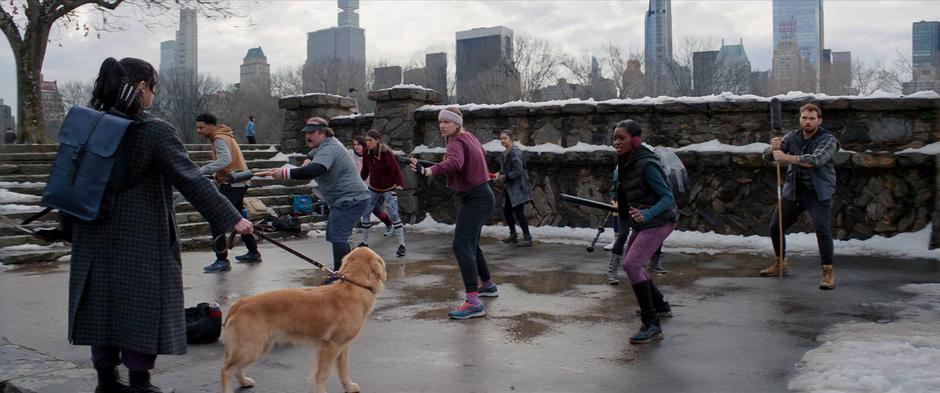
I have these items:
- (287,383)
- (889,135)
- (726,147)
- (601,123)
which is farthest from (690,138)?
(287,383)

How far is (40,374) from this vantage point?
195 inches

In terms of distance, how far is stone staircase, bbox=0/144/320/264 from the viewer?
1084 cm

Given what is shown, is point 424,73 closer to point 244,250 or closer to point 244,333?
point 244,250

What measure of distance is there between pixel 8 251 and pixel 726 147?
1029 centimetres

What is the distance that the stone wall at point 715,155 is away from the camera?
11.2 meters

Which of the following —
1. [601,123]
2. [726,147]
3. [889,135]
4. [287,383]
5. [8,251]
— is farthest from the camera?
[601,123]

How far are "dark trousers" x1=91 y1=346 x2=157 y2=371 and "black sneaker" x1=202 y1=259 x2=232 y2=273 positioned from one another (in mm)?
5518

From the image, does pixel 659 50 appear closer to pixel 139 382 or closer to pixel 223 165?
pixel 223 165

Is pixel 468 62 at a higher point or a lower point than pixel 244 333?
higher

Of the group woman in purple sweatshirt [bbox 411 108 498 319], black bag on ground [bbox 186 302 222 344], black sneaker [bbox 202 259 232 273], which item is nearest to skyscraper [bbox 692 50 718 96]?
black sneaker [bbox 202 259 232 273]

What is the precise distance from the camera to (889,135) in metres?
11.3

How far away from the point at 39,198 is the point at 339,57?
8701cm

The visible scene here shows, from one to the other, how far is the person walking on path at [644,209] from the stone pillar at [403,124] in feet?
30.1

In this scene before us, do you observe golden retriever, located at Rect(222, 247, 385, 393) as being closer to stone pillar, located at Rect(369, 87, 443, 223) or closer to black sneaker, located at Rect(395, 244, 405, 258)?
black sneaker, located at Rect(395, 244, 405, 258)
